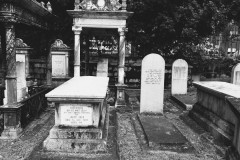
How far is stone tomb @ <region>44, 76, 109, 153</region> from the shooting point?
4.51 meters

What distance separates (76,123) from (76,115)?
0.17 metres


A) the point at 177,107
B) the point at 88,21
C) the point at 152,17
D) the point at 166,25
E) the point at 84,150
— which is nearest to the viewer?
the point at 84,150

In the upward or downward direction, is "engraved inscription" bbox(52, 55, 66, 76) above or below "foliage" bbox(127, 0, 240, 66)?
below

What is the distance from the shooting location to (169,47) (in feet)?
44.4

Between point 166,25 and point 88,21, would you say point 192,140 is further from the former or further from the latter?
point 166,25

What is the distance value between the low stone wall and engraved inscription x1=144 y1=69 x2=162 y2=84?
49.7 inches

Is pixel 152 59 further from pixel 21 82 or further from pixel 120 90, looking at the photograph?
pixel 21 82

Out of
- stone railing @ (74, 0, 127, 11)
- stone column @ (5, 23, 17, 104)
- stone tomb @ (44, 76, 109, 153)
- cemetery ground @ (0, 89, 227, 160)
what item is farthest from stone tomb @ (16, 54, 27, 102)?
stone tomb @ (44, 76, 109, 153)

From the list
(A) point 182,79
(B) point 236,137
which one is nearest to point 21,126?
(B) point 236,137

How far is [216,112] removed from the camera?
19.8ft

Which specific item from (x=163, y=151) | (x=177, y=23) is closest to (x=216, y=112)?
(x=163, y=151)

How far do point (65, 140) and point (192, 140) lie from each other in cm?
306

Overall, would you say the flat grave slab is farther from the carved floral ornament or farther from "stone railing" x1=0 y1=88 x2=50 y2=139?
the carved floral ornament

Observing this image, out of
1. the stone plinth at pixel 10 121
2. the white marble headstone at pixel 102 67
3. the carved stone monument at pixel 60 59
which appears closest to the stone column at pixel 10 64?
the stone plinth at pixel 10 121
